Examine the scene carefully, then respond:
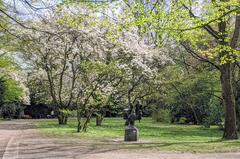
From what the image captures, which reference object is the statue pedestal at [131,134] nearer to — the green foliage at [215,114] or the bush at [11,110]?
the green foliage at [215,114]

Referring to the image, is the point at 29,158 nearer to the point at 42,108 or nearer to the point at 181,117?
the point at 181,117

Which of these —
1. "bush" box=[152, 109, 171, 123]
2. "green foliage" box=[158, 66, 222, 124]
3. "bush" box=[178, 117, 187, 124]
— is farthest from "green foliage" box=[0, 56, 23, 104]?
"bush" box=[178, 117, 187, 124]

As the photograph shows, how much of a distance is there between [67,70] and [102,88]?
917 cm

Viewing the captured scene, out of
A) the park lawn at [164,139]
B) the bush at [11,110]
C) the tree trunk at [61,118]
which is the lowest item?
the park lawn at [164,139]

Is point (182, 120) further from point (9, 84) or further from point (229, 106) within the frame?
point (229, 106)

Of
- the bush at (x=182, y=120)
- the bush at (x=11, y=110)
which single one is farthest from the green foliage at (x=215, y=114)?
the bush at (x=11, y=110)

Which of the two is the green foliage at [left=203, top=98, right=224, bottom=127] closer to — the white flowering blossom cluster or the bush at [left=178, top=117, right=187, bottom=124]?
the white flowering blossom cluster

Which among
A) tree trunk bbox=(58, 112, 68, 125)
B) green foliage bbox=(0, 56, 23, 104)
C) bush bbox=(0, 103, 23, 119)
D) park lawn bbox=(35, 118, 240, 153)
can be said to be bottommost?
park lawn bbox=(35, 118, 240, 153)

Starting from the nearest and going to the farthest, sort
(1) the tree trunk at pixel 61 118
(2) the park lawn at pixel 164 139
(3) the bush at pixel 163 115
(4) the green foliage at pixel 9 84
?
(2) the park lawn at pixel 164 139 → (1) the tree trunk at pixel 61 118 → (4) the green foliage at pixel 9 84 → (3) the bush at pixel 163 115

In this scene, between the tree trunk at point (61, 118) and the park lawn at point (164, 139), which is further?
the tree trunk at point (61, 118)

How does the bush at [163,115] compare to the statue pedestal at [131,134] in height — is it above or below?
above

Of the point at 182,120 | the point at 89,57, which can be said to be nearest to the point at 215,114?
the point at 182,120

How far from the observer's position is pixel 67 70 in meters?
31.7

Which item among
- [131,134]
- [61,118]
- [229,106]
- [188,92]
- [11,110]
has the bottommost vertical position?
[131,134]
